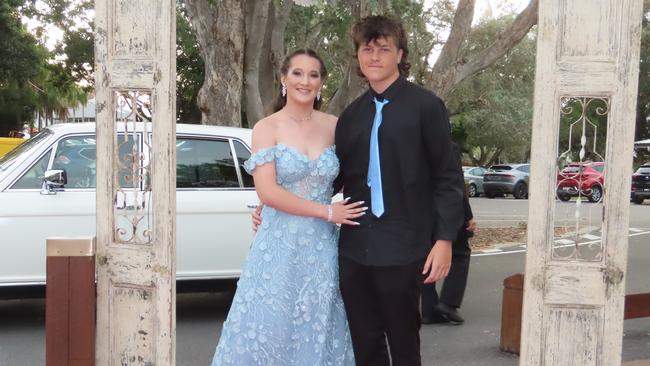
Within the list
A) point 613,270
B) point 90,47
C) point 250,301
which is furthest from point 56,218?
point 90,47

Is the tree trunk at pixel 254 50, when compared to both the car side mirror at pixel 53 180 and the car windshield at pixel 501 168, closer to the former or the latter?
the car side mirror at pixel 53 180

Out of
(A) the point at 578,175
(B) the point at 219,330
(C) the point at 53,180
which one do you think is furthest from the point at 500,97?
(A) the point at 578,175

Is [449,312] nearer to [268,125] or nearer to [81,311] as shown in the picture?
[268,125]

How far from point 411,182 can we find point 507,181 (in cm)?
2471

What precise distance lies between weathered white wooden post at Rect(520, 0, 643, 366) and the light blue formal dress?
0.92m

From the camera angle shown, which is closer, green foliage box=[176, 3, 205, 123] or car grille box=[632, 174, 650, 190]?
green foliage box=[176, 3, 205, 123]

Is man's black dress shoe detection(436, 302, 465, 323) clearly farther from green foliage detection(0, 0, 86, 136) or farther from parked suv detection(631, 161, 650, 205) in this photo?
green foliage detection(0, 0, 86, 136)

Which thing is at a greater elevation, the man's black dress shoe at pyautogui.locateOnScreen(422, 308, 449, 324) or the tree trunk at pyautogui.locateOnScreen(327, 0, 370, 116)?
the tree trunk at pyautogui.locateOnScreen(327, 0, 370, 116)

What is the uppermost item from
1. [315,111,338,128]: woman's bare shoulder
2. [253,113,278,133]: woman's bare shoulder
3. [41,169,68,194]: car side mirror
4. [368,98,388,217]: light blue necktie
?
[315,111,338,128]: woman's bare shoulder

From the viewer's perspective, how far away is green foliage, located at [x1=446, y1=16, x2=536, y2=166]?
31.3 m

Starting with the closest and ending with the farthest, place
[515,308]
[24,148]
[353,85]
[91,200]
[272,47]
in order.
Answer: [515,308], [91,200], [24,148], [353,85], [272,47]

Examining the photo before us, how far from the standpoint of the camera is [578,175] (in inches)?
115

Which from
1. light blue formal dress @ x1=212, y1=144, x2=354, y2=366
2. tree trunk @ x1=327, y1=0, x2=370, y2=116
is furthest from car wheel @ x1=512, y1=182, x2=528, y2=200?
light blue formal dress @ x1=212, y1=144, x2=354, y2=366

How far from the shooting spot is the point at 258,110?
10836 millimetres
